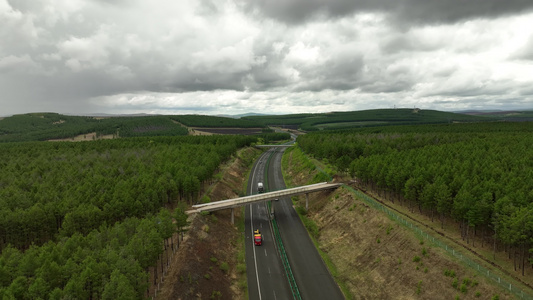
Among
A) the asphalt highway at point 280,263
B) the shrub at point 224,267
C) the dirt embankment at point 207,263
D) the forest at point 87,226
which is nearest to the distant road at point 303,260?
the asphalt highway at point 280,263

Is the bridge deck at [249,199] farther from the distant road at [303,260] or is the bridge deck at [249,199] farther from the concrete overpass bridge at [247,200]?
the distant road at [303,260]

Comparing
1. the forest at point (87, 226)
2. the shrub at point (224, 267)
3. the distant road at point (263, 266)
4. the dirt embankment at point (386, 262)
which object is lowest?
the distant road at point (263, 266)

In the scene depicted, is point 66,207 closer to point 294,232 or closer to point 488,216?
point 294,232

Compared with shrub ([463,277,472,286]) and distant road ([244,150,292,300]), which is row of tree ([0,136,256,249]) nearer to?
Answer: distant road ([244,150,292,300])

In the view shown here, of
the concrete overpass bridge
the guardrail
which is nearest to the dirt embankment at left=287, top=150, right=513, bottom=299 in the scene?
the guardrail

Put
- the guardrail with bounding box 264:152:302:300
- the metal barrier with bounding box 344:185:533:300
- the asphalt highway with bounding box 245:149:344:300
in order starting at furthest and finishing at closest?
1. the asphalt highway with bounding box 245:149:344:300
2. the guardrail with bounding box 264:152:302:300
3. the metal barrier with bounding box 344:185:533:300

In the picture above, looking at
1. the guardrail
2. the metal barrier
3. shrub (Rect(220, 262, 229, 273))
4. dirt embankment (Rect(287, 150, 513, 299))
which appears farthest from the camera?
shrub (Rect(220, 262, 229, 273))

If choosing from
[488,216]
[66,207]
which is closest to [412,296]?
[488,216]
